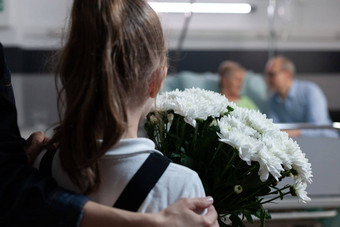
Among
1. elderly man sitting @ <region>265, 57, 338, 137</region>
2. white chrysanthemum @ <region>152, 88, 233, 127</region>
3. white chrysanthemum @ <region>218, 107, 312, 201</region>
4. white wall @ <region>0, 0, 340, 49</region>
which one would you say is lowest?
elderly man sitting @ <region>265, 57, 338, 137</region>

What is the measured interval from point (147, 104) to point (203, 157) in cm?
15

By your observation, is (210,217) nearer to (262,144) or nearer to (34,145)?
(262,144)

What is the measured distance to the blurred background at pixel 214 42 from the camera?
14.5 feet

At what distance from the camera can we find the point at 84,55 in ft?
2.19

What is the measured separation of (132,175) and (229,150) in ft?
0.63

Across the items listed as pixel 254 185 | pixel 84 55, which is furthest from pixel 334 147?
pixel 84 55

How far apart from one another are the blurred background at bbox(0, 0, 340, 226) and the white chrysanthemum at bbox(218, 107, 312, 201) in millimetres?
3139

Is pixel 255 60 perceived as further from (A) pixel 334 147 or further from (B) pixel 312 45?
(A) pixel 334 147

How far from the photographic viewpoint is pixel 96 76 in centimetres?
66

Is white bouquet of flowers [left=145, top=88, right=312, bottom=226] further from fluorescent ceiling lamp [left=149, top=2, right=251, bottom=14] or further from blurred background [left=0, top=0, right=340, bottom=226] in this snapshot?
fluorescent ceiling lamp [left=149, top=2, right=251, bottom=14]

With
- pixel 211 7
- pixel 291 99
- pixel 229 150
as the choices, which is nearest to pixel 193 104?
pixel 229 150

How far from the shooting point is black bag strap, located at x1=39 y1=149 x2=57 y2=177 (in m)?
0.74

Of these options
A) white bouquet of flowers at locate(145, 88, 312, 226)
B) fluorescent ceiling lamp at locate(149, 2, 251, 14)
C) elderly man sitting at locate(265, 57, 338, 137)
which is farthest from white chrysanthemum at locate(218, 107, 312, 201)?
fluorescent ceiling lamp at locate(149, 2, 251, 14)

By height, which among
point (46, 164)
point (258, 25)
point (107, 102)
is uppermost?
point (107, 102)
